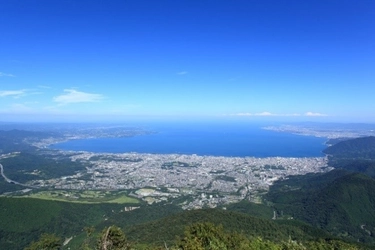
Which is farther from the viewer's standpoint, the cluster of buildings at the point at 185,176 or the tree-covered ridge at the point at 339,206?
the cluster of buildings at the point at 185,176

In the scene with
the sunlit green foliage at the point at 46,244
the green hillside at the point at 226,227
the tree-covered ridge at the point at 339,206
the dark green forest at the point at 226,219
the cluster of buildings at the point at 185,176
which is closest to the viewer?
the sunlit green foliage at the point at 46,244

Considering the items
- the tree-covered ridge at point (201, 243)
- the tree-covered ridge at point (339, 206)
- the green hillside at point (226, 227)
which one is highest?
the tree-covered ridge at point (201, 243)

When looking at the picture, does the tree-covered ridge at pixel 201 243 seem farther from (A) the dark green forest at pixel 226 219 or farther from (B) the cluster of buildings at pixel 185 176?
(B) the cluster of buildings at pixel 185 176

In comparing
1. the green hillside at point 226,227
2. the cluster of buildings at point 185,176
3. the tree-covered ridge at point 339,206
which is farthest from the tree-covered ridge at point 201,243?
the cluster of buildings at point 185,176

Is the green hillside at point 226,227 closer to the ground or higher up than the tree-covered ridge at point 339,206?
higher up

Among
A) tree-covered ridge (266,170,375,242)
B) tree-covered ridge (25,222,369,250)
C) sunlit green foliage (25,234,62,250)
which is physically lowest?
tree-covered ridge (266,170,375,242)

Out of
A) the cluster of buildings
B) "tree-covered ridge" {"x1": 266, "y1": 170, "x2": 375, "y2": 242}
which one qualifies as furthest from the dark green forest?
the cluster of buildings

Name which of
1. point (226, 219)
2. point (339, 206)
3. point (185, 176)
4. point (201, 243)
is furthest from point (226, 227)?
point (185, 176)

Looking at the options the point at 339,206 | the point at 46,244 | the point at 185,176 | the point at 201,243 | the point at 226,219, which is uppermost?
the point at 201,243

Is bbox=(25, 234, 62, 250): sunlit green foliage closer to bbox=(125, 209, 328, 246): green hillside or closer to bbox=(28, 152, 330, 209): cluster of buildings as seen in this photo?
bbox=(125, 209, 328, 246): green hillside

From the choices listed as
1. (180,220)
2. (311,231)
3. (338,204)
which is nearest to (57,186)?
(180,220)

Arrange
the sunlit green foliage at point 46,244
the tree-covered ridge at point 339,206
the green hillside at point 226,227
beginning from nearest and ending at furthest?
the sunlit green foliage at point 46,244, the green hillside at point 226,227, the tree-covered ridge at point 339,206

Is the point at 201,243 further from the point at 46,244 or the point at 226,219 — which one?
the point at 226,219
